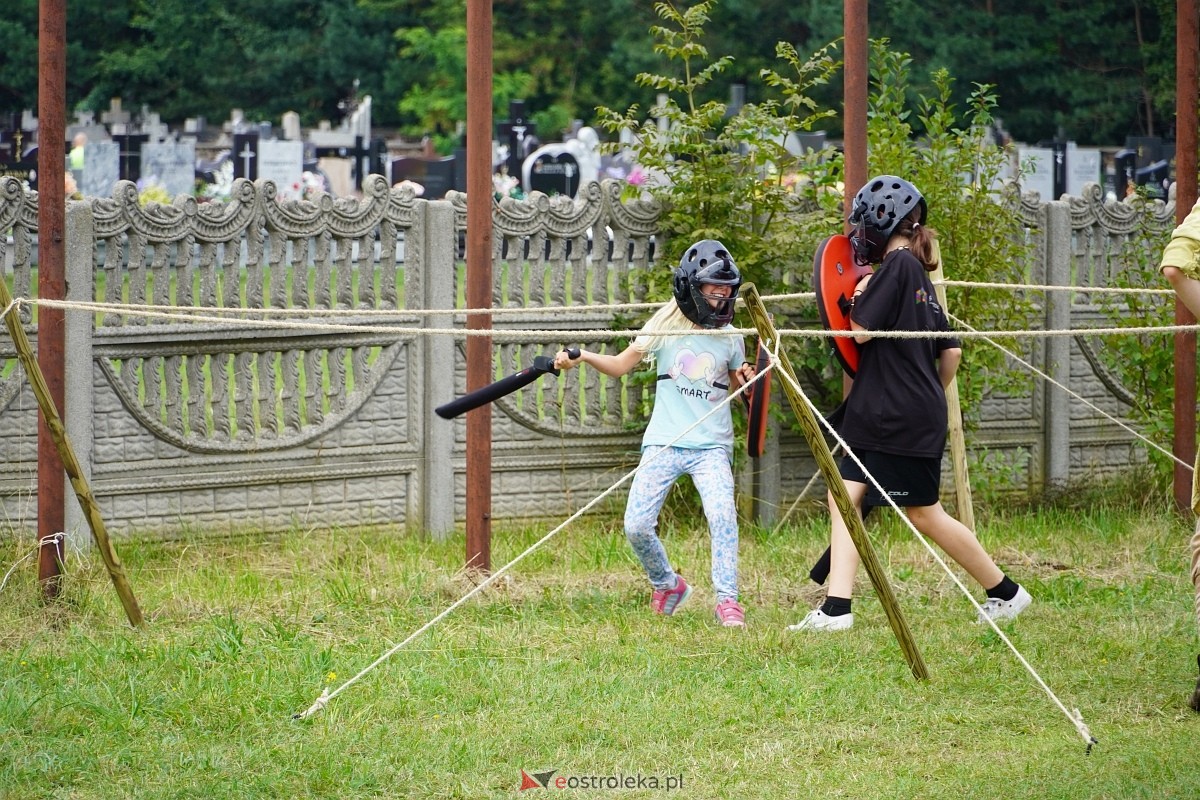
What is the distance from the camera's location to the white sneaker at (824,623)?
19.5ft

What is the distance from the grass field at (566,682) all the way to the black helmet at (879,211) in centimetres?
151

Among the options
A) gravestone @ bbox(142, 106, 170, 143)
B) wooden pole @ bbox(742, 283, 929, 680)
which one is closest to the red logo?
wooden pole @ bbox(742, 283, 929, 680)

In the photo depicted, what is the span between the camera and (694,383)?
6.14 metres

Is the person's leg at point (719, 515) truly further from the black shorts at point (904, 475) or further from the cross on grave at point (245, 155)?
the cross on grave at point (245, 155)

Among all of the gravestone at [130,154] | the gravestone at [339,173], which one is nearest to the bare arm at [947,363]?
the gravestone at [130,154]

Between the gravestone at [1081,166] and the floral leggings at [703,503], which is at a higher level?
the gravestone at [1081,166]

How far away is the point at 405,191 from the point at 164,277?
131cm

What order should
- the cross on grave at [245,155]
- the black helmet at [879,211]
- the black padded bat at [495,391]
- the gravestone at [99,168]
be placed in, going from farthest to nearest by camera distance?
the cross on grave at [245,155]
the gravestone at [99,168]
the black helmet at [879,211]
the black padded bat at [495,391]

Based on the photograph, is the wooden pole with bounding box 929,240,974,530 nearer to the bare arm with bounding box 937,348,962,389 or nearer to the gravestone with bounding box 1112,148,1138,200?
the bare arm with bounding box 937,348,962,389

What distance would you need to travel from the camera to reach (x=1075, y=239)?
9422 mm

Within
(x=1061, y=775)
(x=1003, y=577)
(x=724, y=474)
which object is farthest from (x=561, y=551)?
(x=1061, y=775)

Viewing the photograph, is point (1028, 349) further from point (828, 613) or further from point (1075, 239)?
point (828, 613)

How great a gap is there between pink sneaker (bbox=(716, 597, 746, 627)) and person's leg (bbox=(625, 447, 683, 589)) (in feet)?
0.94

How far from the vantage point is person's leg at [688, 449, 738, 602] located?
20.0 feet
